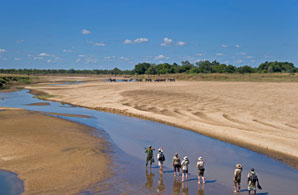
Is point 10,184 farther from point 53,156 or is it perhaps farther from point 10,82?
point 10,82

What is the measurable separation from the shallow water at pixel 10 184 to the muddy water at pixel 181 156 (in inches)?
123

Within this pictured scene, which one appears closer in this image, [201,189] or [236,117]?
[201,189]

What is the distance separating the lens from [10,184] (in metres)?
13.8

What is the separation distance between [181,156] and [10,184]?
33.8 ft

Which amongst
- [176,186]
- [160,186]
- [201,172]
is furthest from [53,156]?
[201,172]

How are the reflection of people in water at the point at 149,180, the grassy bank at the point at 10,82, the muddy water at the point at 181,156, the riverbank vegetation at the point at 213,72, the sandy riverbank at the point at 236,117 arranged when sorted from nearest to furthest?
the muddy water at the point at 181,156
the reflection of people in water at the point at 149,180
the sandy riverbank at the point at 236,117
the grassy bank at the point at 10,82
the riverbank vegetation at the point at 213,72

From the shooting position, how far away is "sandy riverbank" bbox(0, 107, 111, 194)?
46.3 feet

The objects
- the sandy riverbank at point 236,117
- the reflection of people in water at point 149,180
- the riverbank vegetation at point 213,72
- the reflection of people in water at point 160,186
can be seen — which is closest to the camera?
the reflection of people in water at point 160,186

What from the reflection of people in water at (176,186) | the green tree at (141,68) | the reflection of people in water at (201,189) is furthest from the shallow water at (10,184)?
the green tree at (141,68)

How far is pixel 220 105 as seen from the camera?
3866 centimetres

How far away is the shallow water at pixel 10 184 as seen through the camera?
1306 cm

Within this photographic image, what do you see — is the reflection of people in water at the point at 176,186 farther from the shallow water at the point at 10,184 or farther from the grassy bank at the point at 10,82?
Answer: the grassy bank at the point at 10,82

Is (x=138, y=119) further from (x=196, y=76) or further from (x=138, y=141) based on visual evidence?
(x=196, y=76)

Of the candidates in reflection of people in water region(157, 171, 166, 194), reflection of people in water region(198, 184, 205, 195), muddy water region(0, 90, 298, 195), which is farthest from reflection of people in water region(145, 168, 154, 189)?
reflection of people in water region(198, 184, 205, 195)
